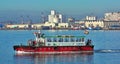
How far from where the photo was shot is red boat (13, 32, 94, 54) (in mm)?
52438

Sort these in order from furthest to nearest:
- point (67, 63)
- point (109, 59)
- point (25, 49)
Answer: point (25, 49), point (109, 59), point (67, 63)

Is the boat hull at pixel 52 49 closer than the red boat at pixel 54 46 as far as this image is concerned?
Yes

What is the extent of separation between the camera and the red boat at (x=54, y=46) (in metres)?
52.4

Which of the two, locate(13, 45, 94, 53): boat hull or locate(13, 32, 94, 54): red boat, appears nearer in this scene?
locate(13, 45, 94, 53): boat hull

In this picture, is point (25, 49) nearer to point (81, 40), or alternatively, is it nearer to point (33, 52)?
point (33, 52)

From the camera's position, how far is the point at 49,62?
146 ft

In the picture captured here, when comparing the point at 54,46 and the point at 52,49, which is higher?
the point at 54,46

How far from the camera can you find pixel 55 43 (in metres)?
53.2

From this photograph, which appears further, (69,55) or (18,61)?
(69,55)

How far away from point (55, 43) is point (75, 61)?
8030mm

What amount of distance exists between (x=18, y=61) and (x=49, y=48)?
24.2ft

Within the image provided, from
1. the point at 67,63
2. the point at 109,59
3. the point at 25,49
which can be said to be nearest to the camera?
the point at 67,63

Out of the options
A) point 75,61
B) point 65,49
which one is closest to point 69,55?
point 65,49

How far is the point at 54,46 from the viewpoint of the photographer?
52.7m
